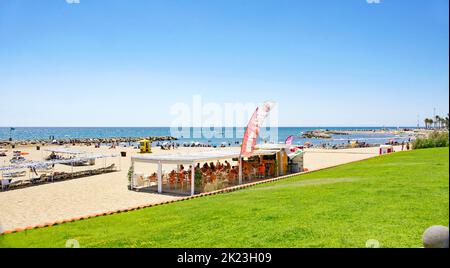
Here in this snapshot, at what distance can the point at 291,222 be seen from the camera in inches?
195

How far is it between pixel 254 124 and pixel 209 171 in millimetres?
3501

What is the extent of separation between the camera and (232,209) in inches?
249

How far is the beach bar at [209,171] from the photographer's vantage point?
449 inches

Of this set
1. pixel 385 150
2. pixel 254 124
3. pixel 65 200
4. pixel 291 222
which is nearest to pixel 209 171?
pixel 254 124

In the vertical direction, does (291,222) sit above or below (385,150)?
above

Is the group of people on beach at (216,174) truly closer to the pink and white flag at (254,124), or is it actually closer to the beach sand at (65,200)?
the beach sand at (65,200)

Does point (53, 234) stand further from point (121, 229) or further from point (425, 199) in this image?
point (425, 199)

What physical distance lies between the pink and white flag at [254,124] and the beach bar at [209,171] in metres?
1.71

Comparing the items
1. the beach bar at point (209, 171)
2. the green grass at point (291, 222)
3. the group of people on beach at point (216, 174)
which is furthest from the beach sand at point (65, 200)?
the green grass at point (291, 222)

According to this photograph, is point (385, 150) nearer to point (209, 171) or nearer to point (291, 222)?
point (209, 171)

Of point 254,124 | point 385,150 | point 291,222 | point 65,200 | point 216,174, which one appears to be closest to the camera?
point 291,222

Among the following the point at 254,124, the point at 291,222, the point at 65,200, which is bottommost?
the point at 65,200

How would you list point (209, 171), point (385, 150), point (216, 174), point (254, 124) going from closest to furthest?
1. point (254, 124)
2. point (216, 174)
3. point (209, 171)
4. point (385, 150)
